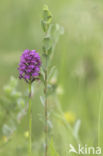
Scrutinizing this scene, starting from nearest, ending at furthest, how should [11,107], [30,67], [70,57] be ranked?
[30,67] → [11,107] → [70,57]

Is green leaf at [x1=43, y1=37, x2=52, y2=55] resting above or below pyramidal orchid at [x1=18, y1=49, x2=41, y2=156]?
above

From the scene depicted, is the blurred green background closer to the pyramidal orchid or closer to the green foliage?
the green foliage

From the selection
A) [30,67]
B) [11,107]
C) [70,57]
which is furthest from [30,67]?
[70,57]

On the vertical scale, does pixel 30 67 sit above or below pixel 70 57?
below

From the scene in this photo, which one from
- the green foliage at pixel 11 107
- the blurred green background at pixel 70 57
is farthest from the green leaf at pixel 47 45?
the green foliage at pixel 11 107

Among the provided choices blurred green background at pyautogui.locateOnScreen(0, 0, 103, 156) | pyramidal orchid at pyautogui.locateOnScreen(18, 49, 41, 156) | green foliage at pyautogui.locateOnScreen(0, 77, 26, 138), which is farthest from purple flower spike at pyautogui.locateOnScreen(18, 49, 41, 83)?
green foliage at pyautogui.locateOnScreen(0, 77, 26, 138)

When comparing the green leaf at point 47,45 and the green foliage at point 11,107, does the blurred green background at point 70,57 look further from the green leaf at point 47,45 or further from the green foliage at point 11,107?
the green leaf at point 47,45

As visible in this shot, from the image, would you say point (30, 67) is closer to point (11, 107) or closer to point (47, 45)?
point (47, 45)
